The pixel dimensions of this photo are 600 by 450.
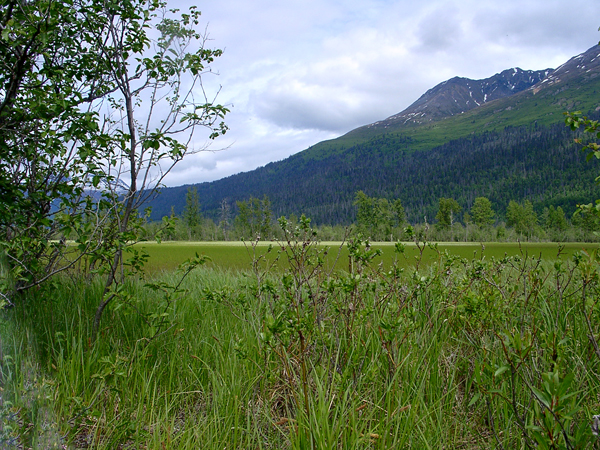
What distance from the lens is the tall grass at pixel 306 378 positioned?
1.79 m

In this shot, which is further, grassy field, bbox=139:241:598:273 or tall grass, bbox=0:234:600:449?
grassy field, bbox=139:241:598:273

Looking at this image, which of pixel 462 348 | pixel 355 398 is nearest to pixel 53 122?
pixel 355 398

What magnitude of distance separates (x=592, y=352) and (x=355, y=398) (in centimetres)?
267

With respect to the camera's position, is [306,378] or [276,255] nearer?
[306,378]

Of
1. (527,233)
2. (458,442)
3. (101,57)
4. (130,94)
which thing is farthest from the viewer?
(527,233)

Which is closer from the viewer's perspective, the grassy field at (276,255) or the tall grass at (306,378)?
the tall grass at (306,378)

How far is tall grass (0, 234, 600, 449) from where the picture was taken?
1791 millimetres

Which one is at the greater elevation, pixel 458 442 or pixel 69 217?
pixel 69 217

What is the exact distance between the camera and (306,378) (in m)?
2.04

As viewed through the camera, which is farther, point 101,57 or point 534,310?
point 534,310

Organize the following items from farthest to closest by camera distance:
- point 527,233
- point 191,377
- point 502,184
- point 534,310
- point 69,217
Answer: point 502,184 → point 527,233 → point 534,310 → point 191,377 → point 69,217

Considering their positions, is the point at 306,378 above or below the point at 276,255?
above

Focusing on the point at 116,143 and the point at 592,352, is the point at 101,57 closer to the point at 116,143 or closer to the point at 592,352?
the point at 116,143

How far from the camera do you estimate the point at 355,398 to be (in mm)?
2322
